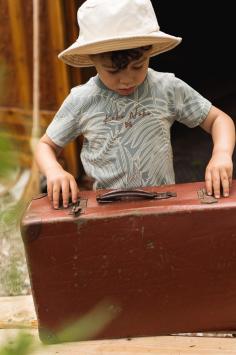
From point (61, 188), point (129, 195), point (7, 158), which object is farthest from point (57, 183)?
point (7, 158)

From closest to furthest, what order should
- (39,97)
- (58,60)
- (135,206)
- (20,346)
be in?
1. (20,346)
2. (135,206)
3. (58,60)
4. (39,97)

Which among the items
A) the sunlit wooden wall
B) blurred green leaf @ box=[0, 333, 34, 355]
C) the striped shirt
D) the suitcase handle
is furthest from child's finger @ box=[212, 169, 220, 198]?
the sunlit wooden wall

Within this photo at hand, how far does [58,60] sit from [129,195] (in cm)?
175

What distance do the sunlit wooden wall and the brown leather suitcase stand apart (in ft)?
5.07

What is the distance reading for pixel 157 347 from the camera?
150 cm

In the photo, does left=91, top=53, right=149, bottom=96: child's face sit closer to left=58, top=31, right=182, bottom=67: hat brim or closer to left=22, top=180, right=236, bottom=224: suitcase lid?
left=58, top=31, right=182, bottom=67: hat brim

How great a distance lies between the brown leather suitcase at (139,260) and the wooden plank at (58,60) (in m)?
1.61

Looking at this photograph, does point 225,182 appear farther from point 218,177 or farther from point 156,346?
point 156,346

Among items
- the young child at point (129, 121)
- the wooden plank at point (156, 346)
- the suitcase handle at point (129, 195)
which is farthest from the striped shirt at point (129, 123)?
the wooden plank at point (156, 346)

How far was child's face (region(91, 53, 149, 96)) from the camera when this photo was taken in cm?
150

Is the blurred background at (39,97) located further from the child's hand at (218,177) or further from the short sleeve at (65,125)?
the child's hand at (218,177)

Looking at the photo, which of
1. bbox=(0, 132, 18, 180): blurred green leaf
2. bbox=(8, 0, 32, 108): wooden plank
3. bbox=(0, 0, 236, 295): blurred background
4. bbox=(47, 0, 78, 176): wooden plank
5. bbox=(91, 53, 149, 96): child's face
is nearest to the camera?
bbox=(0, 132, 18, 180): blurred green leaf

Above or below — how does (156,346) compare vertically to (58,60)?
below

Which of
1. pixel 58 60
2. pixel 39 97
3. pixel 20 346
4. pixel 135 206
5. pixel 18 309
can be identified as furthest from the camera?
pixel 39 97
